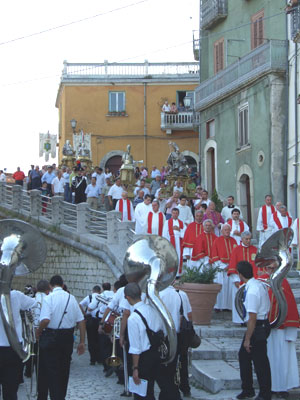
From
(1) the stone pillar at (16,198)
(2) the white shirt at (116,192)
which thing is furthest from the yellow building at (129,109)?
(2) the white shirt at (116,192)

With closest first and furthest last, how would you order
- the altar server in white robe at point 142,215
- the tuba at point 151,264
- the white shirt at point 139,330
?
the white shirt at point 139,330
the tuba at point 151,264
the altar server in white robe at point 142,215

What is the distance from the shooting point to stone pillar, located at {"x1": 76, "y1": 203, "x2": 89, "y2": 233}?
20.4 m

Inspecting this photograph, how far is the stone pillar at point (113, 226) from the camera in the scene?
18.2m

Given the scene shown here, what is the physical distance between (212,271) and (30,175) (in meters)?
15.6

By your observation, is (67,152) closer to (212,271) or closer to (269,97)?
(269,97)

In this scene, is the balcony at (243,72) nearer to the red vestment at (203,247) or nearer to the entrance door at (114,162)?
the red vestment at (203,247)

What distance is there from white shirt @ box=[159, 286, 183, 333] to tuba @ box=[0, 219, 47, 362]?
5.10ft

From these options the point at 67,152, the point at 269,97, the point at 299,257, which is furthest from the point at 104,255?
the point at 67,152

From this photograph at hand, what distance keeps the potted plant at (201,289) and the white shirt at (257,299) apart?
3.05 metres

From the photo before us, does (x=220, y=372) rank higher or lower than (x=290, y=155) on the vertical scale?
lower

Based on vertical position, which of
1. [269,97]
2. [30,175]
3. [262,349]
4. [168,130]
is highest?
[168,130]

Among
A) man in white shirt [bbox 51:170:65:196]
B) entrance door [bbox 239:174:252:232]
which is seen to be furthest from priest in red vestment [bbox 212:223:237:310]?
entrance door [bbox 239:174:252:232]

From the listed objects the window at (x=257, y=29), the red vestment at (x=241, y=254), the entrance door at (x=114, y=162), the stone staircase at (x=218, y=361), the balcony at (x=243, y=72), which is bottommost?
the stone staircase at (x=218, y=361)

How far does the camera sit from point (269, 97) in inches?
942
